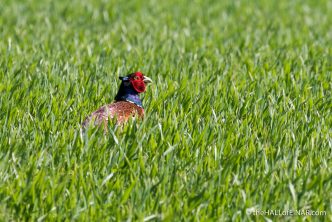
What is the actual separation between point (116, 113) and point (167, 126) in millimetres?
373

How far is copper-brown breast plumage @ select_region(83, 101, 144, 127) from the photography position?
17.9 ft

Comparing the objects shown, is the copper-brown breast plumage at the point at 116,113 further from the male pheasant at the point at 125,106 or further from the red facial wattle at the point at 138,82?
the red facial wattle at the point at 138,82

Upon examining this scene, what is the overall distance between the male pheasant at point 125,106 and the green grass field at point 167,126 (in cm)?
13

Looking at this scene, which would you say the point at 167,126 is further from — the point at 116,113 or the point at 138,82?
the point at 138,82

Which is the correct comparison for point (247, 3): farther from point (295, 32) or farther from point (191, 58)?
point (191, 58)

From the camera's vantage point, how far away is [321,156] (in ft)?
17.5

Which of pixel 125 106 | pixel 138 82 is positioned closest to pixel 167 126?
pixel 125 106

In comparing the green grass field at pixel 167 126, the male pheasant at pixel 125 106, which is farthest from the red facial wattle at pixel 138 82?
the green grass field at pixel 167 126

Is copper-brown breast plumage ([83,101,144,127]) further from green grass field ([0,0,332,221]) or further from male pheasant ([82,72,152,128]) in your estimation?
green grass field ([0,0,332,221])

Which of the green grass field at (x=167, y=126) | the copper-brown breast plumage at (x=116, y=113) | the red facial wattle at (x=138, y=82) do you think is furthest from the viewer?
the red facial wattle at (x=138, y=82)

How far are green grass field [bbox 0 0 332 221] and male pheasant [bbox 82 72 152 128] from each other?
128 millimetres

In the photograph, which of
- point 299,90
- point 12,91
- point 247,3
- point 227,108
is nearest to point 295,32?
point 247,3

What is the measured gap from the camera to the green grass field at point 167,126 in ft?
14.7

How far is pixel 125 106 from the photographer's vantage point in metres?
5.76
